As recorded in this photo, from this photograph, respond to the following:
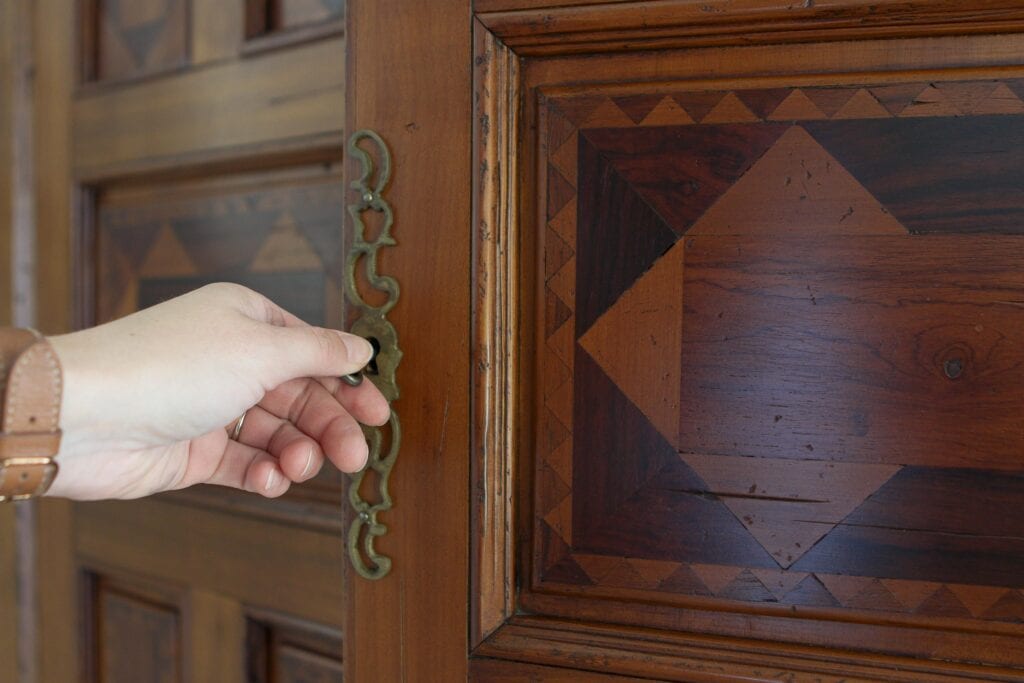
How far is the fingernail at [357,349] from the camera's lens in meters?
0.54

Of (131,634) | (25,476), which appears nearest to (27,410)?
(25,476)

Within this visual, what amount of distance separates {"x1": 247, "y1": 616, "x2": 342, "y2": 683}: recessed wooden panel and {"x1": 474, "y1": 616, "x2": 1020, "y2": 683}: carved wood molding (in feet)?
1.23

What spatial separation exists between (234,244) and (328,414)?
41 centimetres

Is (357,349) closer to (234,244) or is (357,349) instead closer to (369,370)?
(369,370)

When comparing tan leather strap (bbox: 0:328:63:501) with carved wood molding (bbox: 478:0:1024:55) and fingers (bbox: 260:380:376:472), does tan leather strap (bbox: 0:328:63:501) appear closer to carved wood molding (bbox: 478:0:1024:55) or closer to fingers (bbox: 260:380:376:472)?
fingers (bbox: 260:380:376:472)

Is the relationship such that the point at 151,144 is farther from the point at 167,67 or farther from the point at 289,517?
the point at 289,517

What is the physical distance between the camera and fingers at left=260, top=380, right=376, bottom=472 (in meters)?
0.55

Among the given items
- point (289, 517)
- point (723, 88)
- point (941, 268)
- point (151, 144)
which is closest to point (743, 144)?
point (723, 88)

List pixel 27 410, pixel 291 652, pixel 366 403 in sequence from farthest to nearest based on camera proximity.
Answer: pixel 291 652
pixel 366 403
pixel 27 410

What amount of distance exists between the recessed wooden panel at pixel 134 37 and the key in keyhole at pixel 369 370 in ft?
1.78

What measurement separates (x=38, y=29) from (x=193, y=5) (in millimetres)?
277

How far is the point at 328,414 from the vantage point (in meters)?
0.57

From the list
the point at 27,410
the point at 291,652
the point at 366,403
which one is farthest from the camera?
the point at 291,652

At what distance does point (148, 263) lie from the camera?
3.09ft
